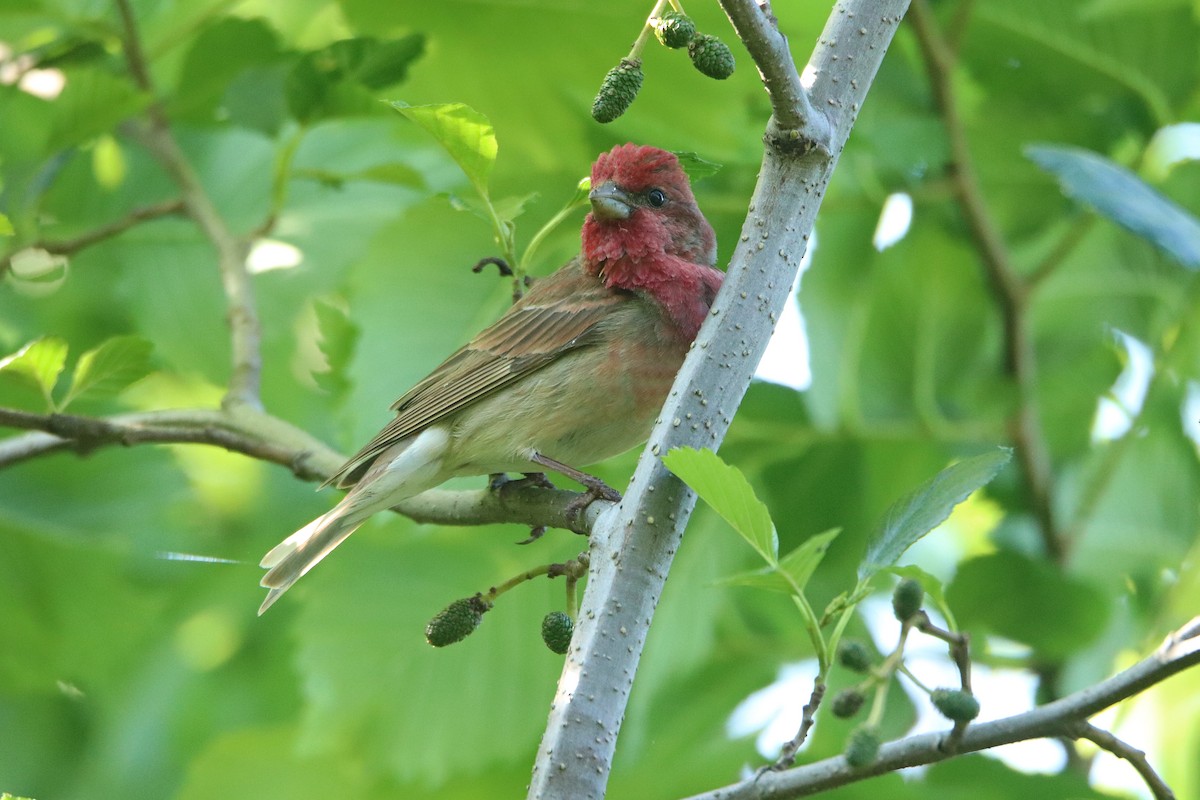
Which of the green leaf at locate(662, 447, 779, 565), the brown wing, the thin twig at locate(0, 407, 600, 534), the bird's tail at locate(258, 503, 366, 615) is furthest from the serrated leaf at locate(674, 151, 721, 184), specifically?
the bird's tail at locate(258, 503, 366, 615)

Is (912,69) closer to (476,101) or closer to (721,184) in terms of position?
(721,184)

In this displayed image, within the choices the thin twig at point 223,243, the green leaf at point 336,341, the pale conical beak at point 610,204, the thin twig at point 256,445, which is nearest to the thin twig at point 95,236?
the thin twig at point 223,243

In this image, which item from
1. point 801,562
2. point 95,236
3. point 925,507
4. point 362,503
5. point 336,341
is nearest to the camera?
point 801,562

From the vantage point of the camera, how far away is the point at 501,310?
16.4 ft

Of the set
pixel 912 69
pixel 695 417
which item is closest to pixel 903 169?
pixel 912 69

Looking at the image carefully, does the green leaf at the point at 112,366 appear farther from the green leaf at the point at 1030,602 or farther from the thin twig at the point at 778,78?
the green leaf at the point at 1030,602

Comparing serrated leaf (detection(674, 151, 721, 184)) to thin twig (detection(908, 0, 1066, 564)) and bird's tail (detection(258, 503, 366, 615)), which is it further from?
thin twig (detection(908, 0, 1066, 564))

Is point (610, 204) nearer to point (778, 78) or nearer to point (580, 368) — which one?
point (580, 368)

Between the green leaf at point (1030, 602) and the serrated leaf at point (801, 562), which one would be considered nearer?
the serrated leaf at point (801, 562)

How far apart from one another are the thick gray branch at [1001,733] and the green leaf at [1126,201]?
6.43 ft

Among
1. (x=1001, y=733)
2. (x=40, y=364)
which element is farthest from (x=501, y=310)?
(x=1001, y=733)

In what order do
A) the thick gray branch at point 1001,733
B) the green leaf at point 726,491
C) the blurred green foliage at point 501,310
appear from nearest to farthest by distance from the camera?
the thick gray branch at point 1001,733
the green leaf at point 726,491
the blurred green foliage at point 501,310

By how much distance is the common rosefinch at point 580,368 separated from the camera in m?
4.59

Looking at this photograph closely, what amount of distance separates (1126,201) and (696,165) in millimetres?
1348
